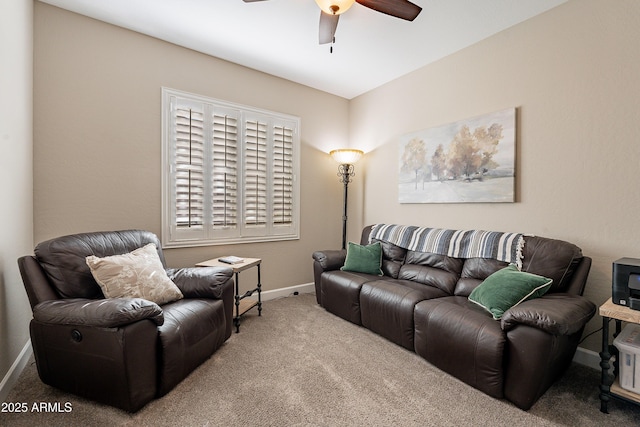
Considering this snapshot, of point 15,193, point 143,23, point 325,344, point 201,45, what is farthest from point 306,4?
point 325,344

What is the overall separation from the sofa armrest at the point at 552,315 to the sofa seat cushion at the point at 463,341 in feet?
0.48

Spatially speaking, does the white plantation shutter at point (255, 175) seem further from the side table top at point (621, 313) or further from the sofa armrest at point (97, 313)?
the side table top at point (621, 313)

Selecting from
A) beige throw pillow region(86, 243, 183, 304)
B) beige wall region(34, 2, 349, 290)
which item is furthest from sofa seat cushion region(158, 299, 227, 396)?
beige wall region(34, 2, 349, 290)

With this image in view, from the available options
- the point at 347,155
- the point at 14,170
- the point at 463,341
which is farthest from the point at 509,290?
A: the point at 14,170

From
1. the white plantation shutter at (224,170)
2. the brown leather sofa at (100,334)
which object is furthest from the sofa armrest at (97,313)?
the white plantation shutter at (224,170)

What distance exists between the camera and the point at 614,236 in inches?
85.4

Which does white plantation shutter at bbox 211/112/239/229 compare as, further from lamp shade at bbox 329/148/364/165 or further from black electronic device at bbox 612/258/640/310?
black electronic device at bbox 612/258/640/310

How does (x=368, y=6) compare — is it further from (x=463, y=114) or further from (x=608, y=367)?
(x=608, y=367)

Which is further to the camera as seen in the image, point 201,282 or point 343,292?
point 343,292

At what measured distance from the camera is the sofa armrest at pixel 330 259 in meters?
3.40

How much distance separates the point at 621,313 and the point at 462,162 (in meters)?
1.82

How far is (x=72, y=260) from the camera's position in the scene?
2031 millimetres

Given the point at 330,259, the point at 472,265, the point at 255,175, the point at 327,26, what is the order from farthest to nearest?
the point at 255,175
the point at 330,259
the point at 472,265
the point at 327,26

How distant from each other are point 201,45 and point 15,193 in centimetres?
212
